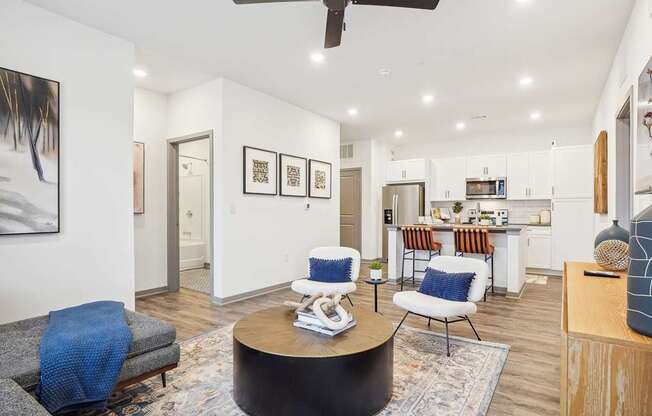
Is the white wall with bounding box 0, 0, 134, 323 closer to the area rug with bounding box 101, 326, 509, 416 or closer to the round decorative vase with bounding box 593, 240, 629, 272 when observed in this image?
the area rug with bounding box 101, 326, 509, 416

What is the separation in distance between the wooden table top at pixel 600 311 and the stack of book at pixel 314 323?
1222 millimetres

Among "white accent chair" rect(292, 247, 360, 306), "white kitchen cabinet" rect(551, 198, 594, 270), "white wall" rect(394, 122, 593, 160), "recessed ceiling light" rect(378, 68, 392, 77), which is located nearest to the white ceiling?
"recessed ceiling light" rect(378, 68, 392, 77)

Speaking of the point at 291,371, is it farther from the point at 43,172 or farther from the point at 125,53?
the point at 125,53

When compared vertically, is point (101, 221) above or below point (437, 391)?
above

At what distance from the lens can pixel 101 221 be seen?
321 centimetres

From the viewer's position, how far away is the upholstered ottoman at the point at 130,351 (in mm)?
1652

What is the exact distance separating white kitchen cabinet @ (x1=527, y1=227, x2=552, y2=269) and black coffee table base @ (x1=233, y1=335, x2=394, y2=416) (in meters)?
5.66

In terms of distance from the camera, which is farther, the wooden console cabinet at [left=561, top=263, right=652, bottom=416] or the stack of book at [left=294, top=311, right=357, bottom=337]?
the stack of book at [left=294, top=311, right=357, bottom=337]

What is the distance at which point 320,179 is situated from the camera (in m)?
6.00

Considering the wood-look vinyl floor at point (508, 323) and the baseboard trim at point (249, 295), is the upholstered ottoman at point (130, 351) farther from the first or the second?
the baseboard trim at point (249, 295)

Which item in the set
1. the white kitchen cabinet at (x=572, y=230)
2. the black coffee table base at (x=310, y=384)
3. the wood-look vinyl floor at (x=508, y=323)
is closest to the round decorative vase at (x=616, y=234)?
the wood-look vinyl floor at (x=508, y=323)

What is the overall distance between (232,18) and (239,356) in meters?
2.69

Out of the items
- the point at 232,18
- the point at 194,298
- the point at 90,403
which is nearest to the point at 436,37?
the point at 232,18

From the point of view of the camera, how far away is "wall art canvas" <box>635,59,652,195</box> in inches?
85.3
